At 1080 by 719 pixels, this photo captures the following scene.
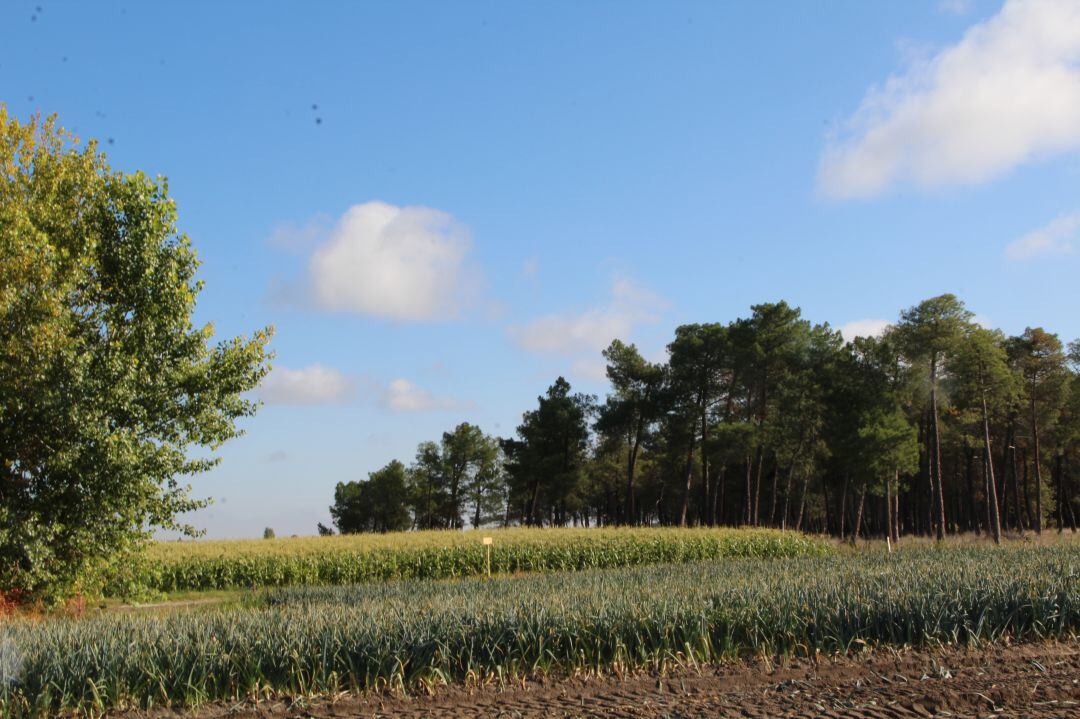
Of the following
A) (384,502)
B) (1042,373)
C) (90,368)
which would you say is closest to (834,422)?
(1042,373)

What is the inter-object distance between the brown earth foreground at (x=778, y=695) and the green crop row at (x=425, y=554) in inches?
830

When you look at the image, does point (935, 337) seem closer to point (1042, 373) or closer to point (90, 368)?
point (1042, 373)

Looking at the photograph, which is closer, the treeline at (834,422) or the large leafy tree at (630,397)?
the treeline at (834,422)

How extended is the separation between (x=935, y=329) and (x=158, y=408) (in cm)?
3706

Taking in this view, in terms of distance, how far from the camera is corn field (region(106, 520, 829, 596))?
28.3 meters

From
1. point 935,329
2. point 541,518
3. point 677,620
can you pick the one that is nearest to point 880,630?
point 677,620

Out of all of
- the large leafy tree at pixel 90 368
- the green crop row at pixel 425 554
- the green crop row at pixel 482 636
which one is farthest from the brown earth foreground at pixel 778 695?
the green crop row at pixel 425 554

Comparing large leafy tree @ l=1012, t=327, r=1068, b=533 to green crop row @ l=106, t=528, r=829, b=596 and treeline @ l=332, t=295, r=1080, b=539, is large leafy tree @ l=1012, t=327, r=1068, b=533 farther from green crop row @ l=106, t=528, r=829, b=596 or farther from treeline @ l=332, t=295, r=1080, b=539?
green crop row @ l=106, t=528, r=829, b=596

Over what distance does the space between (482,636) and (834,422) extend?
42.5m

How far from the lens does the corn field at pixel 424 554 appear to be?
1115 inches

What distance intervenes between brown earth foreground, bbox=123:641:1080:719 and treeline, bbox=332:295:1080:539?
3460 centimetres

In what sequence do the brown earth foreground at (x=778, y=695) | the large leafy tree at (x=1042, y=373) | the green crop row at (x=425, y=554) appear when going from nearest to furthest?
1. the brown earth foreground at (x=778, y=695)
2. the green crop row at (x=425, y=554)
3. the large leafy tree at (x=1042, y=373)

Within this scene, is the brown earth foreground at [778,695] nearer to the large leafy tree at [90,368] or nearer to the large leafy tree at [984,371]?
Answer: the large leafy tree at [90,368]

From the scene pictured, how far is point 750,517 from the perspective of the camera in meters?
49.9
